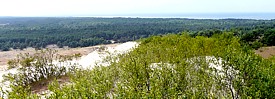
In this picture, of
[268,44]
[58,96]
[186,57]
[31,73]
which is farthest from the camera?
[268,44]

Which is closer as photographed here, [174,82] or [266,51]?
[174,82]

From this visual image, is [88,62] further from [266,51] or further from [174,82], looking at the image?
[266,51]

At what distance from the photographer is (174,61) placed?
20.9 m

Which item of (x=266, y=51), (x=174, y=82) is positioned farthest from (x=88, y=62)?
(x=266, y=51)

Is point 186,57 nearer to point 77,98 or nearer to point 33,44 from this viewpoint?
point 77,98

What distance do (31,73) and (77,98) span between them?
21.5 meters

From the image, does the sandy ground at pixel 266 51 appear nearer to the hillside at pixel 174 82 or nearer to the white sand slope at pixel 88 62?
the white sand slope at pixel 88 62

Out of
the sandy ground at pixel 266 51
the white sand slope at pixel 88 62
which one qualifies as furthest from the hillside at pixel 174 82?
the sandy ground at pixel 266 51

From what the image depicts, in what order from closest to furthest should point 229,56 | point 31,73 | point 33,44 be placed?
point 229,56
point 31,73
point 33,44

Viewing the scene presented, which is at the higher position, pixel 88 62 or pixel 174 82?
pixel 174 82

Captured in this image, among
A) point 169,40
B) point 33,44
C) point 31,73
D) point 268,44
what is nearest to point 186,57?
point 169,40

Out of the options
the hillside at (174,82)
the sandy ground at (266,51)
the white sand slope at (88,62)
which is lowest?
the sandy ground at (266,51)

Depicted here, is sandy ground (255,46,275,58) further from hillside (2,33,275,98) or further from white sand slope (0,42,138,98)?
hillside (2,33,275,98)

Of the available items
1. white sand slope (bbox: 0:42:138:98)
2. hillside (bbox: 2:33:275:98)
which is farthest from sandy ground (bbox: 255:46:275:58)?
hillside (bbox: 2:33:275:98)
